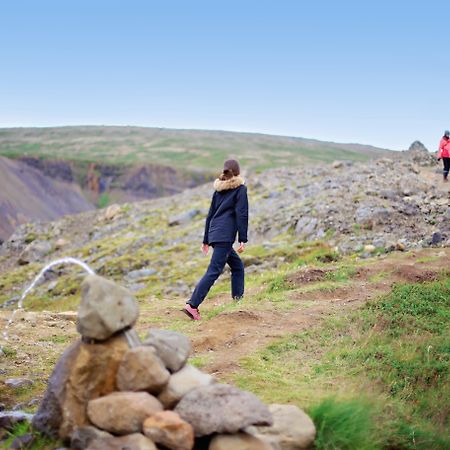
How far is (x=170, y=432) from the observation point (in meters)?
5.46

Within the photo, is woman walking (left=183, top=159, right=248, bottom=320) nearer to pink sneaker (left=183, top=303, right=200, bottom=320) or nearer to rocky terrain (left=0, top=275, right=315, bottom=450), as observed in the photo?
pink sneaker (left=183, top=303, right=200, bottom=320)

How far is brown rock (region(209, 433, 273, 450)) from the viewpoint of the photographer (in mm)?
5574

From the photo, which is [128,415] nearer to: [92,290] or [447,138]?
[92,290]

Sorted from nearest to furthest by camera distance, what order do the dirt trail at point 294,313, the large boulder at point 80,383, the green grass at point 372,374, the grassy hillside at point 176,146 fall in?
the large boulder at point 80,383 → the green grass at point 372,374 → the dirt trail at point 294,313 → the grassy hillside at point 176,146

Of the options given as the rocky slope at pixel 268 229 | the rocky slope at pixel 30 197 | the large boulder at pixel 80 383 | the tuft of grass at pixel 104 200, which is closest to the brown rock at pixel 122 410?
the large boulder at pixel 80 383

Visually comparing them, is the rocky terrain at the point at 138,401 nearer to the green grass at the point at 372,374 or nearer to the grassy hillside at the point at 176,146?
the green grass at the point at 372,374

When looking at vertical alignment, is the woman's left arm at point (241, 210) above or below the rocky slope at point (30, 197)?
above

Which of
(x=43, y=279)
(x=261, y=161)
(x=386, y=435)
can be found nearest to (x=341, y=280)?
(x=386, y=435)

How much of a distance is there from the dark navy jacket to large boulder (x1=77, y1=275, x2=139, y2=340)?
186 inches

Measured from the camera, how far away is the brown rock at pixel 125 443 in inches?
215

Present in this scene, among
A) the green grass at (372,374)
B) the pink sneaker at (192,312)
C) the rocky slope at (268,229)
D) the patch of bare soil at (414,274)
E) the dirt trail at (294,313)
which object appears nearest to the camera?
the green grass at (372,374)

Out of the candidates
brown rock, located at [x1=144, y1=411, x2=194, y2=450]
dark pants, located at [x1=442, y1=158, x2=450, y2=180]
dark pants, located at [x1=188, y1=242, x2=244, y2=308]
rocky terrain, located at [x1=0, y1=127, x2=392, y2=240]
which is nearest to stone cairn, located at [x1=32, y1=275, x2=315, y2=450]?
brown rock, located at [x1=144, y1=411, x2=194, y2=450]

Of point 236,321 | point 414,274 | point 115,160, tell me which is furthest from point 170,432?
point 115,160

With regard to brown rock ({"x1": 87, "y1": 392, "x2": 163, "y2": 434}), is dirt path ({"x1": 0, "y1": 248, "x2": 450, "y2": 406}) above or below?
below
